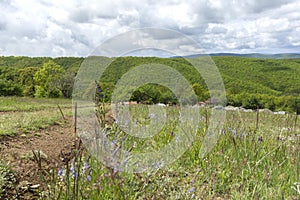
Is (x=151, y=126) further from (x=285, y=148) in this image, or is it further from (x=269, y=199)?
(x=269, y=199)

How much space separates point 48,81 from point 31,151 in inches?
2374

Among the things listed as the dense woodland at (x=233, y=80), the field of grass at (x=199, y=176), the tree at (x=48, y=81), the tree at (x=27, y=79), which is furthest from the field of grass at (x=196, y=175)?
the tree at (x=27, y=79)

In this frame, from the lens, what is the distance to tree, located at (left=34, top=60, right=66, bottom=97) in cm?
5236

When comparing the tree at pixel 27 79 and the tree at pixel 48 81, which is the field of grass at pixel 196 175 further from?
the tree at pixel 27 79

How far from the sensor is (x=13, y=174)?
2975 millimetres

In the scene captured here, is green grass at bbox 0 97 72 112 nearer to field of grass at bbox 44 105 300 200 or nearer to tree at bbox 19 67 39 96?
field of grass at bbox 44 105 300 200

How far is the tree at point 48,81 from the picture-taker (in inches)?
2061

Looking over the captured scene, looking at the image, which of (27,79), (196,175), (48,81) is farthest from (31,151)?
(27,79)

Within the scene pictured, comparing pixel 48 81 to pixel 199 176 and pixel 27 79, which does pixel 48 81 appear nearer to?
pixel 27 79

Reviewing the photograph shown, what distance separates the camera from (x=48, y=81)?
60250 millimetres

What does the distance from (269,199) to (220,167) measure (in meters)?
1.03

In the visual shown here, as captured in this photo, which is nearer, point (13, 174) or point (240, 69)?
point (13, 174)

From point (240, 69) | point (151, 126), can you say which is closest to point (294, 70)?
point (240, 69)

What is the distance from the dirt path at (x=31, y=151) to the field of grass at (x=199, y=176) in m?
0.22
